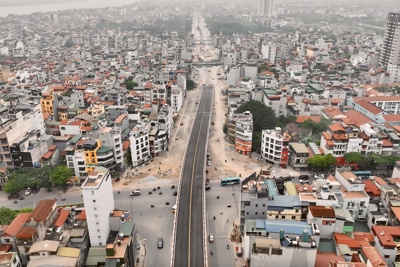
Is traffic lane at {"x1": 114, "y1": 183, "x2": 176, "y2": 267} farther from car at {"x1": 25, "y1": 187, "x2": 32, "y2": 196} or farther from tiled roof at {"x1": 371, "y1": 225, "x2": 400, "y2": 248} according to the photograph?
tiled roof at {"x1": 371, "y1": 225, "x2": 400, "y2": 248}

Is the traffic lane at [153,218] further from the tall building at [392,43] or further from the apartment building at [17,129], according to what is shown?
the tall building at [392,43]

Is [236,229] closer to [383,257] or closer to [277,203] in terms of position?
[277,203]

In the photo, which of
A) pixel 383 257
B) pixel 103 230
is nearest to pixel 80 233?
pixel 103 230

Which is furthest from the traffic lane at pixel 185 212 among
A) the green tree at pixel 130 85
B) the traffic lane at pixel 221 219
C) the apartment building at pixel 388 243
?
the green tree at pixel 130 85

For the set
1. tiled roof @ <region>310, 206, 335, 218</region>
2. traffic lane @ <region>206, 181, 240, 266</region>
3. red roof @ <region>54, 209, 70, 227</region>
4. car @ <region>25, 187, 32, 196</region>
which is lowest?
traffic lane @ <region>206, 181, 240, 266</region>

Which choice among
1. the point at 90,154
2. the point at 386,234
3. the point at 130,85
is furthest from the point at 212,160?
the point at 130,85

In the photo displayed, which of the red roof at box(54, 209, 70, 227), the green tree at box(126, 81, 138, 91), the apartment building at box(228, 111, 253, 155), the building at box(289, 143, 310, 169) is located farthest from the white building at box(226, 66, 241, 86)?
the red roof at box(54, 209, 70, 227)

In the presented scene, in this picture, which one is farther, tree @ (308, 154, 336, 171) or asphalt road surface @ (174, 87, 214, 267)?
tree @ (308, 154, 336, 171)
